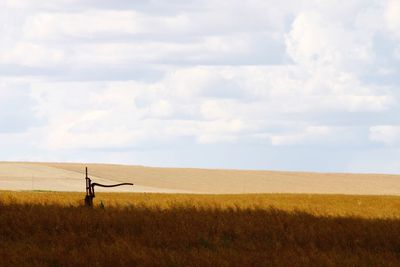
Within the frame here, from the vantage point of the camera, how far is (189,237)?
17406 mm

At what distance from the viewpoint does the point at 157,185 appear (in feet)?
240

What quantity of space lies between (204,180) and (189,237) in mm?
66460

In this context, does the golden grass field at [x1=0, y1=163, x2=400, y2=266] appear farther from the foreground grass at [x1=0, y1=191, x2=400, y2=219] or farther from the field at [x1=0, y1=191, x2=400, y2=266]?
the foreground grass at [x1=0, y1=191, x2=400, y2=219]

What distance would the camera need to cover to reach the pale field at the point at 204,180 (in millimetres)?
66312

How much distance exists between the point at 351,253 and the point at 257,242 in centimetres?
226

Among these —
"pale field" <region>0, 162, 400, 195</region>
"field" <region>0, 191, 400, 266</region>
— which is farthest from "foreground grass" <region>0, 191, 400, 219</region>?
"pale field" <region>0, 162, 400, 195</region>

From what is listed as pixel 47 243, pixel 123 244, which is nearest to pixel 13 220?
pixel 47 243

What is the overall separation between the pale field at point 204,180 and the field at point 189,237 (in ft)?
124

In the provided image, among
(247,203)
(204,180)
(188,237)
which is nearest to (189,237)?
(188,237)

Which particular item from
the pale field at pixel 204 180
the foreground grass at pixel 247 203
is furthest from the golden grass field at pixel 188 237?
the pale field at pixel 204 180

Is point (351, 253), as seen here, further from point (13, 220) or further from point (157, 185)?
point (157, 185)

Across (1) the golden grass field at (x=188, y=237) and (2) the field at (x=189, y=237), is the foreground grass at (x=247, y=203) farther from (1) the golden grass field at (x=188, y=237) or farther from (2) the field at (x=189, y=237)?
(2) the field at (x=189, y=237)

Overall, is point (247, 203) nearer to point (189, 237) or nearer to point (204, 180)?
point (189, 237)

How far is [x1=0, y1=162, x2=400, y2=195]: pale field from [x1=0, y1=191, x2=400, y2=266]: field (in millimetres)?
37675
